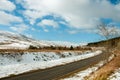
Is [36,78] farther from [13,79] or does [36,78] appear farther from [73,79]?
[73,79]

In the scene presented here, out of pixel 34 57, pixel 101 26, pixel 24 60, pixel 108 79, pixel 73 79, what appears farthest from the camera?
pixel 34 57

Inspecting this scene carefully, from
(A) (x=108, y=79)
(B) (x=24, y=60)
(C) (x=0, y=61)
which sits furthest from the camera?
(B) (x=24, y=60)

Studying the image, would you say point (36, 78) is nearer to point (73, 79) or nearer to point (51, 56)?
point (73, 79)

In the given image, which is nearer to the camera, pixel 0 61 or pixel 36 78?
pixel 36 78

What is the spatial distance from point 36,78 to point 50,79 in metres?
1.35

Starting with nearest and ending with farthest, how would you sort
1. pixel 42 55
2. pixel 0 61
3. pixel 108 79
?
1. pixel 108 79
2. pixel 0 61
3. pixel 42 55

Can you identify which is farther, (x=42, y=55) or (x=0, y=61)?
(x=42, y=55)

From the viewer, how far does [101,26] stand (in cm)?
3906

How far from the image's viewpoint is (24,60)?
43.0 meters

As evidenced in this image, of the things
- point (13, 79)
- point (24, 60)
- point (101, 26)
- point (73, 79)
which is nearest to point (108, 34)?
point (101, 26)

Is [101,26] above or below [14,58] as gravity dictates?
above

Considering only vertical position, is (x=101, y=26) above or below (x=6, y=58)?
above

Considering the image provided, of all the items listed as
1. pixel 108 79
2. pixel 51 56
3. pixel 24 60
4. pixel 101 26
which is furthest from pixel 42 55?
pixel 108 79

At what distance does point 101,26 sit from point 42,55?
16.9 meters
